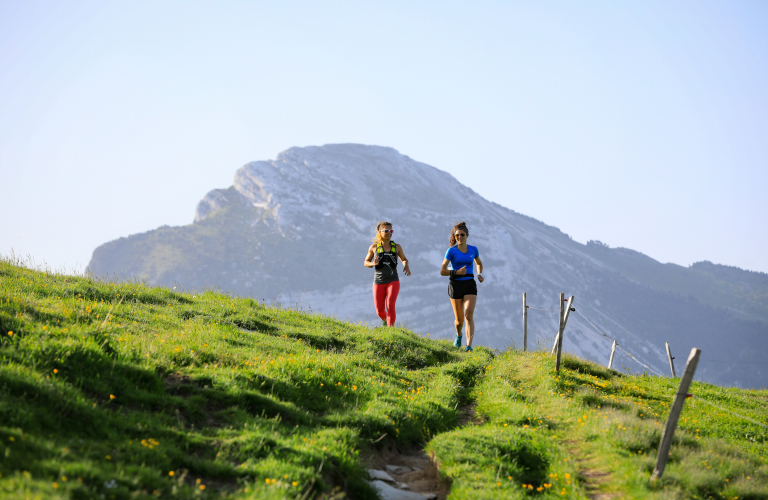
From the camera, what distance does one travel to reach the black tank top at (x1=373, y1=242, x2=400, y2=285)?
13073mm

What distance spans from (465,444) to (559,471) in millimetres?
1125

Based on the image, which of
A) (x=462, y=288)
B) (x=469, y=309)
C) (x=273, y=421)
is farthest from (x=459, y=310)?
(x=273, y=421)

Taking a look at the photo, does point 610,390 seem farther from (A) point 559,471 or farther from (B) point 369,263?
(B) point 369,263

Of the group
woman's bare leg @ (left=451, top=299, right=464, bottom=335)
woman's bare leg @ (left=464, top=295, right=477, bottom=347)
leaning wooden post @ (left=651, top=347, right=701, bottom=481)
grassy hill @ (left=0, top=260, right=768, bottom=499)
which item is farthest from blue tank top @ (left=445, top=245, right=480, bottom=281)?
leaning wooden post @ (left=651, top=347, right=701, bottom=481)

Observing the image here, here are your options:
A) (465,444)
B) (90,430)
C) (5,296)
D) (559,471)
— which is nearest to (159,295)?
(5,296)

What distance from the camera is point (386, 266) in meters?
13.2

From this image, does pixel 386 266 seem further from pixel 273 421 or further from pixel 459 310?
pixel 273 421

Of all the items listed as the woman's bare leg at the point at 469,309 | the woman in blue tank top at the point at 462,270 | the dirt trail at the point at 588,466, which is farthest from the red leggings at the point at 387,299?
the dirt trail at the point at 588,466

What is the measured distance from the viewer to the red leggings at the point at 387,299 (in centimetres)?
1327

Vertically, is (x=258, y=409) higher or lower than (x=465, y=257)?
lower

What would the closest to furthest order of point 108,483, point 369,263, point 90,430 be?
point 108,483 → point 90,430 → point 369,263

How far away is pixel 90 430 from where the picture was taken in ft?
14.7

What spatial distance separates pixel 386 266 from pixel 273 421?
7.77m

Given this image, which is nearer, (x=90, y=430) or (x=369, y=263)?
(x=90, y=430)
